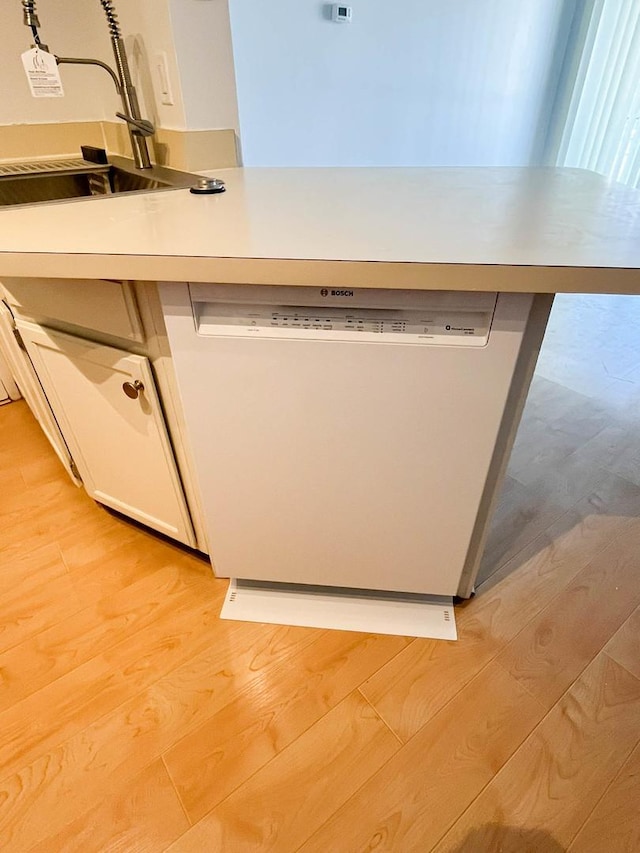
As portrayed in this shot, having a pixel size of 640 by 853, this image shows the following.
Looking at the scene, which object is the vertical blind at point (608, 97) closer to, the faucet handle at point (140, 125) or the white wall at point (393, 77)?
the white wall at point (393, 77)

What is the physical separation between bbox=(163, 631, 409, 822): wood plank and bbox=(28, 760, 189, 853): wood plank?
0.03 metres

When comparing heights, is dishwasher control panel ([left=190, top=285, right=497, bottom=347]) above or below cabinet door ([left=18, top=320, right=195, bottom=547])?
above

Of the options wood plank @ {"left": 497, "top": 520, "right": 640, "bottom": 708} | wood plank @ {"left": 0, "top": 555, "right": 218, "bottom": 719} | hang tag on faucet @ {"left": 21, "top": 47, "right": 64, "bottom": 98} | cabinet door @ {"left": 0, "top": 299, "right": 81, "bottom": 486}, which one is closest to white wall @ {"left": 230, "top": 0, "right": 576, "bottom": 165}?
hang tag on faucet @ {"left": 21, "top": 47, "right": 64, "bottom": 98}

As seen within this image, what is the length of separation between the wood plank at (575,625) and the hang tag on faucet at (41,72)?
65.4 inches

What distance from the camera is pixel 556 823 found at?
87 cm

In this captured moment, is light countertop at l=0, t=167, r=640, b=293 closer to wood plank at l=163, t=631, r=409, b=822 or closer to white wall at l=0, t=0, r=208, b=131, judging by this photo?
white wall at l=0, t=0, r=208, b=131

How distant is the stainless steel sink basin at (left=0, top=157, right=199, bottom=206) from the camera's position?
1.29 metres

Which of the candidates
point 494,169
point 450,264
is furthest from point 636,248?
point 494,169

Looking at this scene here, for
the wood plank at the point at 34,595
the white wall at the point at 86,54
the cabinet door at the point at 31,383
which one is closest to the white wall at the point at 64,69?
the white wall at the point at 86,54

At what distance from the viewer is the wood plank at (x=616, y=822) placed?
0.85 meters

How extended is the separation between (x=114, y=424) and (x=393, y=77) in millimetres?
2175

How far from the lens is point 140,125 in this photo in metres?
1.29

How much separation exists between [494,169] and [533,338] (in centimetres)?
80

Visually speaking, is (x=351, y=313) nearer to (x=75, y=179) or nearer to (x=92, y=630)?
(x=92, y=630)
